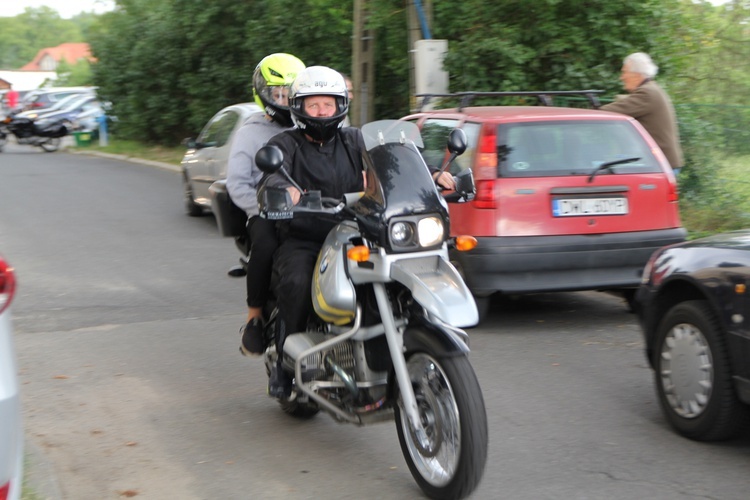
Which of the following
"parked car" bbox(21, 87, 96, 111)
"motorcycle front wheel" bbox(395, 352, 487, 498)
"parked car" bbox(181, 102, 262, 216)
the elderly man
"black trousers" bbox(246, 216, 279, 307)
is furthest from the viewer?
"parked car" bbox(21, 87, 96, 111)

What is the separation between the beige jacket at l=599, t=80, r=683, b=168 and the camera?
990cm

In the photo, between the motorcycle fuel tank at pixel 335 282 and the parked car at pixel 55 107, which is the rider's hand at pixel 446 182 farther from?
the parked car at pixel 55 107

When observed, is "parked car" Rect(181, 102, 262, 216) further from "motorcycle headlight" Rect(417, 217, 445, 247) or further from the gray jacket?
"motorcycle headlight" Rect(417, 217, 445, 247)

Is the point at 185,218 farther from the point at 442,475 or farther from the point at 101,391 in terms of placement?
the point at 442,475

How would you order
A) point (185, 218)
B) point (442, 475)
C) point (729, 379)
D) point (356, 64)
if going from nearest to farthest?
point (442, 475), point (729, 379), point (185, 218), point (356, 64)

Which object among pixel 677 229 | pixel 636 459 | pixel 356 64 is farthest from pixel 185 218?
pixel 636 459

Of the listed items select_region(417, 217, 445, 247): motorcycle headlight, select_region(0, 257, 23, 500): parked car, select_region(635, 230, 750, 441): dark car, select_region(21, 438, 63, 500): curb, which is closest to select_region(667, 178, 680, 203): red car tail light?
select_region(635, 230, 750, 441): dark car

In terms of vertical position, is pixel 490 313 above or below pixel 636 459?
below

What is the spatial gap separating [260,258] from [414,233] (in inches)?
50.9

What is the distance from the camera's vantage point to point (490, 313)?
8.62 metres

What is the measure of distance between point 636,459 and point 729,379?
57cm

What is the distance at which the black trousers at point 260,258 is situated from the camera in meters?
5.30

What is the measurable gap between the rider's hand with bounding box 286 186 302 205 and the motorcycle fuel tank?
11.0 inches

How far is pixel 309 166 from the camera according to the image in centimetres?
512
